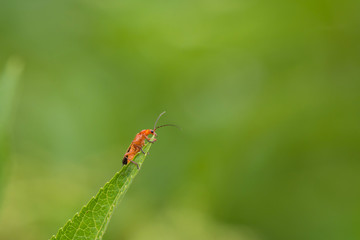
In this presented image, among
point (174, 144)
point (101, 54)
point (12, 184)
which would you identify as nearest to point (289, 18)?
point (174, 144)

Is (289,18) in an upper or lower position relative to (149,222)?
upper

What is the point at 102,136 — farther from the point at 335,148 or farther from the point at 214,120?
the point at 335,148

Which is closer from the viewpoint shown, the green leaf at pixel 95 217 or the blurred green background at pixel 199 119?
the green leaf at pixel 95 217

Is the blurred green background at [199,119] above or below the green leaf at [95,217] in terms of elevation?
above

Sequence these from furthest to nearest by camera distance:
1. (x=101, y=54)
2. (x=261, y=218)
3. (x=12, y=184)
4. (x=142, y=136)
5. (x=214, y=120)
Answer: (x=101, y=54), (x=214, y=120), (x=261, y=218), (x=12, y=184), (x=142, y=136)

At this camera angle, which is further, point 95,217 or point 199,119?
point 199,119
